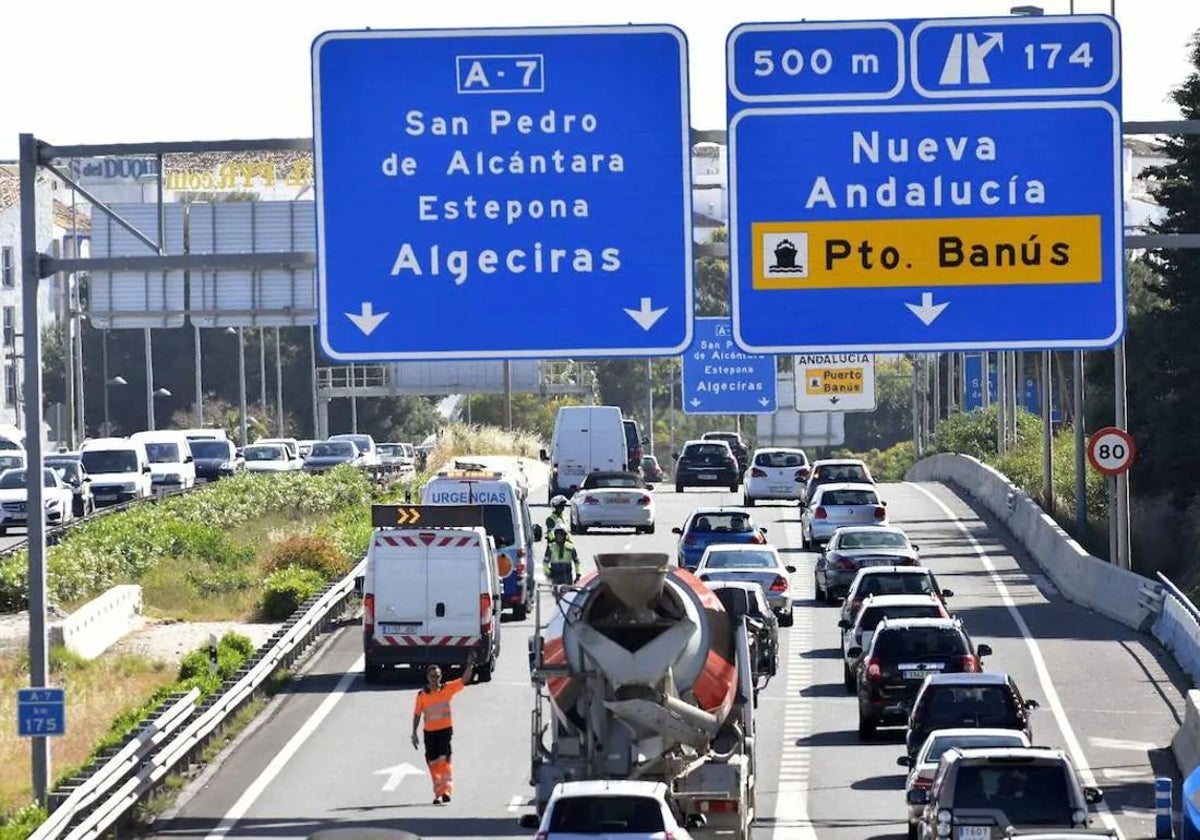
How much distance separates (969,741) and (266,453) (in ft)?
201

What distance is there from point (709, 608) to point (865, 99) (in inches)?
193

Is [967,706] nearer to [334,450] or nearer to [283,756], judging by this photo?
[283,756]

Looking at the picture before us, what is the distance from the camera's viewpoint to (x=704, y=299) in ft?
440

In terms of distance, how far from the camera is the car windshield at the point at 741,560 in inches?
1667

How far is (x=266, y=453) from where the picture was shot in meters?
83.8

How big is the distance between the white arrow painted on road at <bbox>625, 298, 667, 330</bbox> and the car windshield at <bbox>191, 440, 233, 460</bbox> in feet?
198

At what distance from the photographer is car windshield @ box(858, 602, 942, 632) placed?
113 feet

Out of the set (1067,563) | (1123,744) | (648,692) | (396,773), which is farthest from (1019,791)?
(1067,563)

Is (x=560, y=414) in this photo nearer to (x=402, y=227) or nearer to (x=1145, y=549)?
(x=1145, y=549)

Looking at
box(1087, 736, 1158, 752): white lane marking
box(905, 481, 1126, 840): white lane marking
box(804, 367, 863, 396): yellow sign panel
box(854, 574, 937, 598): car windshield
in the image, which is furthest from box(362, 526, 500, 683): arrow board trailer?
box(804, 367, 863, 396): yellow sign panel

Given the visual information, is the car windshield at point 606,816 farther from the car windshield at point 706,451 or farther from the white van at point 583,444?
the car windshield at point 706,451

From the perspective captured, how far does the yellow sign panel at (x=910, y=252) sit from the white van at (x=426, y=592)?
13.6 metres

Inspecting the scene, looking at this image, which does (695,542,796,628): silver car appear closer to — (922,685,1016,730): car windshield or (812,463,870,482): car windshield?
(922,685,1016,730): car windshield

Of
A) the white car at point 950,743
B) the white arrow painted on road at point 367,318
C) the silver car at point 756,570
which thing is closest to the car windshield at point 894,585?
the silver car at point 756,570
